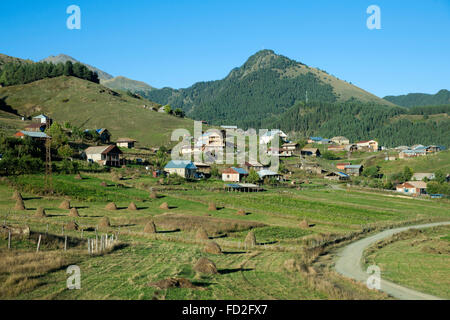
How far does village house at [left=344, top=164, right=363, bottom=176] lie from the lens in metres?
121

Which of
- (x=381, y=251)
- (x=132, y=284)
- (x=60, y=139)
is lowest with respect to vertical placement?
(x=381, y=251)

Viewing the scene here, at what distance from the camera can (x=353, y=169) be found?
123 m

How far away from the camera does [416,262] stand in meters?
35.1

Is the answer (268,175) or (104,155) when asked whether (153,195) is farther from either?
(268,175)

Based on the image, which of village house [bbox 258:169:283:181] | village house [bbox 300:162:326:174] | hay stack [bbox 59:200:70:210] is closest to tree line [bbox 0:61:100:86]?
village house [bbox 300:162:326:174]

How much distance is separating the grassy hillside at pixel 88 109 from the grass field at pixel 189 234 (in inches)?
2339

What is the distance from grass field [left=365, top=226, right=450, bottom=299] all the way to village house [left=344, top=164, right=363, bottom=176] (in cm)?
7018

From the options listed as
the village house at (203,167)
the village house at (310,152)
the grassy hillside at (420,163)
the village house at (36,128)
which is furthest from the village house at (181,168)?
the village house at (310,152)

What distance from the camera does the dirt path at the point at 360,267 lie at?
24.9 metres

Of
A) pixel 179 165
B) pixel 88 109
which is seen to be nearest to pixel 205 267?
pixel 179 165

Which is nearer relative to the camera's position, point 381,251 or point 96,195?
point 381,251
